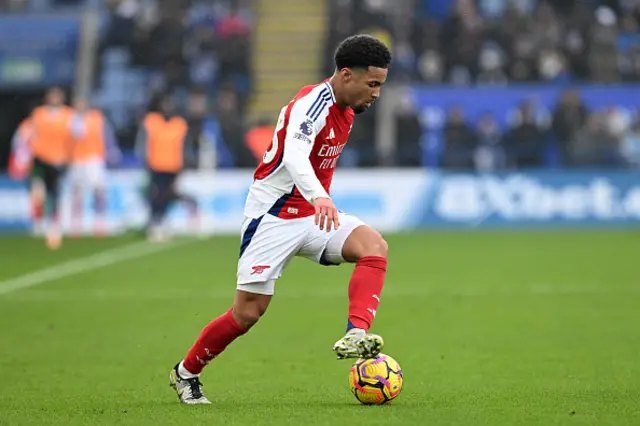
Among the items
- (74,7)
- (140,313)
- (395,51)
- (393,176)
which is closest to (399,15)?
(395,51)

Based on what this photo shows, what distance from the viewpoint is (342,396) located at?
718cm

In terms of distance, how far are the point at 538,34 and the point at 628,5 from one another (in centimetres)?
242

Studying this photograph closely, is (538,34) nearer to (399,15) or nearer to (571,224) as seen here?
(399,15)

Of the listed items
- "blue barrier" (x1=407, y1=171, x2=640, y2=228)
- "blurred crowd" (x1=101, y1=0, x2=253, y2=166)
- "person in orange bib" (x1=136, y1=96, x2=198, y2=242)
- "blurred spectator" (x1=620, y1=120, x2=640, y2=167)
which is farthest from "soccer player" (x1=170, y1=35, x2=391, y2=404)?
"blurred crowd" (x1=101, y1=0, x2=253, y2=166)

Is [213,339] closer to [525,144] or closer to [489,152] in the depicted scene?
[489,152]

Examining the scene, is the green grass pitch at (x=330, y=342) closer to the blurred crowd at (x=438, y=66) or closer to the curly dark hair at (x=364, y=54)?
the curly dark hair at (x=364, y=54)

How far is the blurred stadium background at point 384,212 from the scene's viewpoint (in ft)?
25.1

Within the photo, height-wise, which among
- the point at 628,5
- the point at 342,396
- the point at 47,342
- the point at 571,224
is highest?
the point at 628,5

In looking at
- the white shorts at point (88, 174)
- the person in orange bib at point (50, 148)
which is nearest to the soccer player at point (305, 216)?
the person in orange bib at point (50, 148)

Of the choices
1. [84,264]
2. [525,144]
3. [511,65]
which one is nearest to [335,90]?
[84,264]

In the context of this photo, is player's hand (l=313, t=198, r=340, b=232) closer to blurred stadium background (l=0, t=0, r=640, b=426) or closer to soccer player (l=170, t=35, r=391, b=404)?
soccer player (l=170, t=35, r=391, b=404)

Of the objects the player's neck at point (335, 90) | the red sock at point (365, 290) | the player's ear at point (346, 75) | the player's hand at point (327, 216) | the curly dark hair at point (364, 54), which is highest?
the curly dark hair at point (364, 54)

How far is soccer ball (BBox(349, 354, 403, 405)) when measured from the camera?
21.8ft

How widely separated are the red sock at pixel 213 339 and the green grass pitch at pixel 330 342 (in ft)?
0.81
